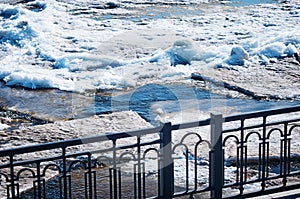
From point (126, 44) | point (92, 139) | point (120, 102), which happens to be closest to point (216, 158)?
point (92, 139)

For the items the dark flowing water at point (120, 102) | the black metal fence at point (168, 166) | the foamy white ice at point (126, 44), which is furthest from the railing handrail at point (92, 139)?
the foamy white ice at point (126, 44)

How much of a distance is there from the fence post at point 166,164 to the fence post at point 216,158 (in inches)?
16.1

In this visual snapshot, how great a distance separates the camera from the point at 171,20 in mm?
18641

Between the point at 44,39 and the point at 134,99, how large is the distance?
508cm

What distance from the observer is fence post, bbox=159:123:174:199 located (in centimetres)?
546

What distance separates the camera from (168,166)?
5590 millimetres

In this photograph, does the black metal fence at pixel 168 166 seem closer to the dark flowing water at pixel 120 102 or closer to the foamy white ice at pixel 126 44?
the dark flowing water at pixel 120 102

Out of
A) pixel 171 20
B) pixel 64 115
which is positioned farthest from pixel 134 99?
pixel 171 20

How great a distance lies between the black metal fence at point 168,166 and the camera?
17.7 feet

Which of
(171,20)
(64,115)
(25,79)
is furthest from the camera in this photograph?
(171,20)

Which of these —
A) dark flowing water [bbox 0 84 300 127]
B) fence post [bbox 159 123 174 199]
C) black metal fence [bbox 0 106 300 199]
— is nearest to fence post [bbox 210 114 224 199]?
black metal fence [bbox 0 106 300 199]

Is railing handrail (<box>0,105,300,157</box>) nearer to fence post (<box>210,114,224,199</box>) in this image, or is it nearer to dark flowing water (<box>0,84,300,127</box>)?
fence post (<box>210,114,224,199</box>)

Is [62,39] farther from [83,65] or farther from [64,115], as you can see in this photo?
[64,115]

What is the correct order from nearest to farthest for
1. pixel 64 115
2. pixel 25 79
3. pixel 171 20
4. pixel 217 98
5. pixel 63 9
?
pixel 64 115 → pixel 217 98 → pixel 25 79 → pixel 171 20 → pixel 63 9
